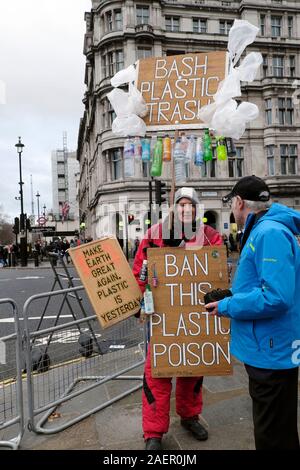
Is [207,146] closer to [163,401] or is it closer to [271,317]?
[271,317]

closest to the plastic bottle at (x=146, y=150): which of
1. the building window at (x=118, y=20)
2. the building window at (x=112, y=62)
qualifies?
the building window at (x=112, y=62)

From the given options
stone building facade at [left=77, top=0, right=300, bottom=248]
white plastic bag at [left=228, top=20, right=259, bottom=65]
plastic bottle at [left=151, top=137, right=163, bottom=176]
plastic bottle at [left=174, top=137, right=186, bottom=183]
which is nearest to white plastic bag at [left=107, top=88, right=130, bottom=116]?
plastic bottle at [left=151, top=137, right=163, bottom=176]

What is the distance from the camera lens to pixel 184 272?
10.5 feet

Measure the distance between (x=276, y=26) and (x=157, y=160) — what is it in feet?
147

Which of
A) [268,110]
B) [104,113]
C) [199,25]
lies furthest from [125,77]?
[199,25]

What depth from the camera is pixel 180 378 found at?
10.8 feet

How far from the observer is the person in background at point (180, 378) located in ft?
9.87

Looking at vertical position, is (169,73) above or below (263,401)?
above

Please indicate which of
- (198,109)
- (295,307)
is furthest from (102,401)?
(198,109)

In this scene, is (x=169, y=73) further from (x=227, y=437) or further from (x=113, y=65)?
(x=113, y=65)

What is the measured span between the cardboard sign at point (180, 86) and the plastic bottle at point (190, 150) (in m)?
0.19

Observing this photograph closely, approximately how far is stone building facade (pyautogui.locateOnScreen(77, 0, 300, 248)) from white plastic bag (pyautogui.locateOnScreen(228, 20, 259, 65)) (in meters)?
31.6

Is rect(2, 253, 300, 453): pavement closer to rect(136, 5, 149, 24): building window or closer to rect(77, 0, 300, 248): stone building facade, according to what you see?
rect(77, 0, 300, 248): stone building facade
